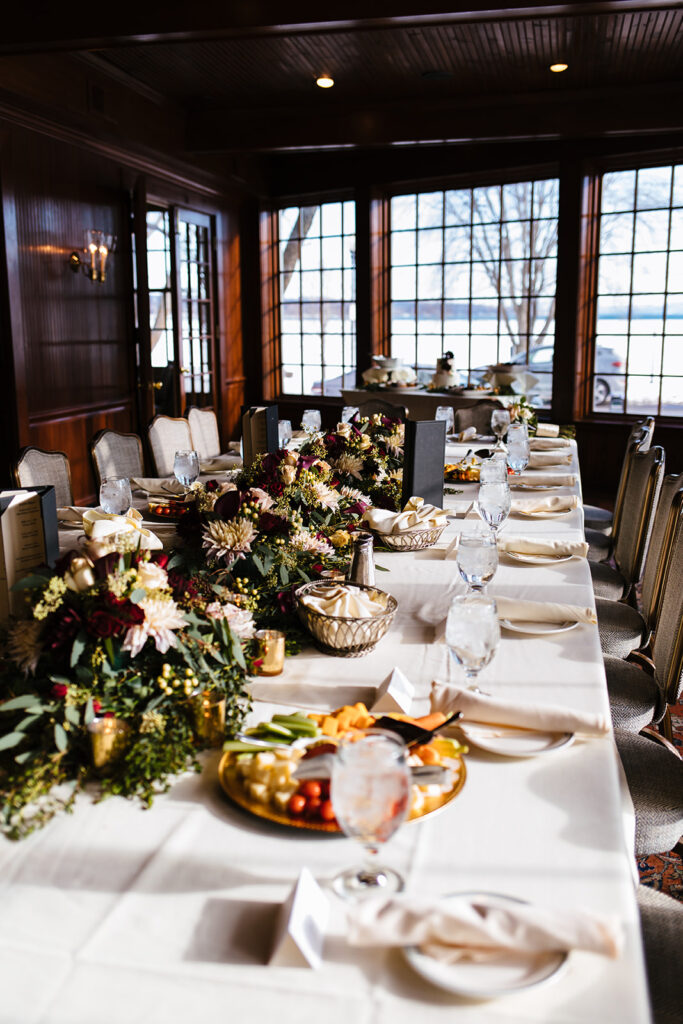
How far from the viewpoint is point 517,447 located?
3.41 metres

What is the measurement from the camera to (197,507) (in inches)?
77.3

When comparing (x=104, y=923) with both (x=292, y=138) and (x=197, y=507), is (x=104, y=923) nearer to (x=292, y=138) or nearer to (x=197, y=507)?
(x=197, y=507)

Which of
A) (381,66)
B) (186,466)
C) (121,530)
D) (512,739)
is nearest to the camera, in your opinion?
(512,739)

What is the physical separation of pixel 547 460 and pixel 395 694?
9.26 ft

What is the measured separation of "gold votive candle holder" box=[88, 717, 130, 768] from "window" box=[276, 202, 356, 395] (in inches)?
285

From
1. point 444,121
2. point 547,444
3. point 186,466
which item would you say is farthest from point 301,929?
point 444,121

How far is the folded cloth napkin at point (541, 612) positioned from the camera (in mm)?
1773

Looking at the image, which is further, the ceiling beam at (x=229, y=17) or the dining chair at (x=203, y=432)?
the dining chair at (x=203, y=432)

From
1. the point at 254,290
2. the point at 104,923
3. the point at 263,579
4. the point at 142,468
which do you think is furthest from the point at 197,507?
the point at 254,290

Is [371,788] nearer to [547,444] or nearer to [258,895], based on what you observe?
[258,895]

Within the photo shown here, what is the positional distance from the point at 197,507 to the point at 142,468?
2.33 m

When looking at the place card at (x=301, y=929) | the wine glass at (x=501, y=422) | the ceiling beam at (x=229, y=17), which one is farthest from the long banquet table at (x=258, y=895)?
the ceiling beam at (x=229, y=17)

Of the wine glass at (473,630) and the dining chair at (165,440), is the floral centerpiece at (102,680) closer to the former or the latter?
the wine glass at (473,630)

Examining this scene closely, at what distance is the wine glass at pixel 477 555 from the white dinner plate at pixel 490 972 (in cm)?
98
